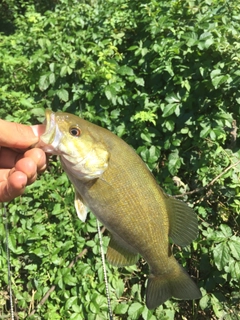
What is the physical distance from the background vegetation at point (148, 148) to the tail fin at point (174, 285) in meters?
0.68

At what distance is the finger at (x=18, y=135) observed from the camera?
5.48ft

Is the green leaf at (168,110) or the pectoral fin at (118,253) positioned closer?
the pectoral fin at (118,253)

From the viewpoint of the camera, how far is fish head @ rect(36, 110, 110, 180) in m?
1.55

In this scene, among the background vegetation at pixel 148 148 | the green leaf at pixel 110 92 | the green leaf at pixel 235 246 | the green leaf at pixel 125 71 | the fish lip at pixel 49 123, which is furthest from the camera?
the green leaf at pixel 125 71

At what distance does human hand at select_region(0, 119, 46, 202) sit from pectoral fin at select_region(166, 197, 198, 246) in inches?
24.0

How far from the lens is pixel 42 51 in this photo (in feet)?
11.7

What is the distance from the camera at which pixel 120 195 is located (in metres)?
1.65

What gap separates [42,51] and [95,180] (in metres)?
2.29

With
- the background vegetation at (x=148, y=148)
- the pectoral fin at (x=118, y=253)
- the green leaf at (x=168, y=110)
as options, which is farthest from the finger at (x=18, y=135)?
the green leaf at (x=168, y=110)

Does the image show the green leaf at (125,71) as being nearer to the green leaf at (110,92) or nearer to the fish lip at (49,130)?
the green leaf at (110,92)

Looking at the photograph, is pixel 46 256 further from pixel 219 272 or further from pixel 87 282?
pixel 219 272

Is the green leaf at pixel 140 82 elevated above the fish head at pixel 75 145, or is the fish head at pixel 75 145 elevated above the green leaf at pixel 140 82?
the fish head at pixel 75 145

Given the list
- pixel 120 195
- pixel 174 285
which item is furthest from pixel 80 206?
pixel 174 285

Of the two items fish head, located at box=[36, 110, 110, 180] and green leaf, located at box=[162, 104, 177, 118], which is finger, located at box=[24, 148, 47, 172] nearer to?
fish head, located at box=[36, 110, 110, 180]
